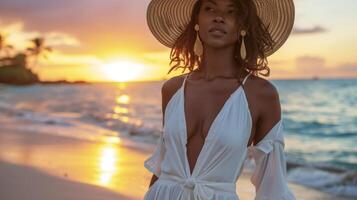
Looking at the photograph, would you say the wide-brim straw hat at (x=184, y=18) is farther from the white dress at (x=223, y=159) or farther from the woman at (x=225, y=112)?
the white dress at (x=223, y=159)

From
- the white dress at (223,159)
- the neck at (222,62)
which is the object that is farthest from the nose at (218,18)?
the white dress at (223,159)

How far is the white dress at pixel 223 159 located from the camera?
2.21 metres

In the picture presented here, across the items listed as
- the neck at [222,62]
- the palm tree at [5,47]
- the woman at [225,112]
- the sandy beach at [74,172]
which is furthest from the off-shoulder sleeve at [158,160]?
the palm tree at [5,47]

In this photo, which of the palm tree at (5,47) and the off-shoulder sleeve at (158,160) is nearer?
the off-shoulder sleeve at (158,160)

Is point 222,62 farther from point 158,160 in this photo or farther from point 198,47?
point 158,160

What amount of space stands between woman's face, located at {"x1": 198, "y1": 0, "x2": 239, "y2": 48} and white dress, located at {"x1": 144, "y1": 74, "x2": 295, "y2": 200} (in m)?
0.17

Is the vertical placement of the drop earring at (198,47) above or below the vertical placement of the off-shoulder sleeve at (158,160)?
above

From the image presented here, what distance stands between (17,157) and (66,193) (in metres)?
2.83

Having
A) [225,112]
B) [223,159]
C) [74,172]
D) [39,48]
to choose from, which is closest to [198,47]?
[225,112]

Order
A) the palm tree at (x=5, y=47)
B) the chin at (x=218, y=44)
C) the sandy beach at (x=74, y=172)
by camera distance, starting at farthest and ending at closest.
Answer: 1. the palm tree at (x=5, y=47)
2. the sandy beach at (x=74, y=172)
3. the chin at (x=218, y=44)

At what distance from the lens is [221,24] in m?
2.31

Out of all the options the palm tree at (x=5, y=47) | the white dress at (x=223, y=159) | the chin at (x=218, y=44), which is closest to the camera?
the white dress at (x=223, y=159)

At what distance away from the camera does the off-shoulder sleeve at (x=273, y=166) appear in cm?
226

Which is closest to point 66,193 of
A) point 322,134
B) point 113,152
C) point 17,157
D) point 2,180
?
point 2,180
